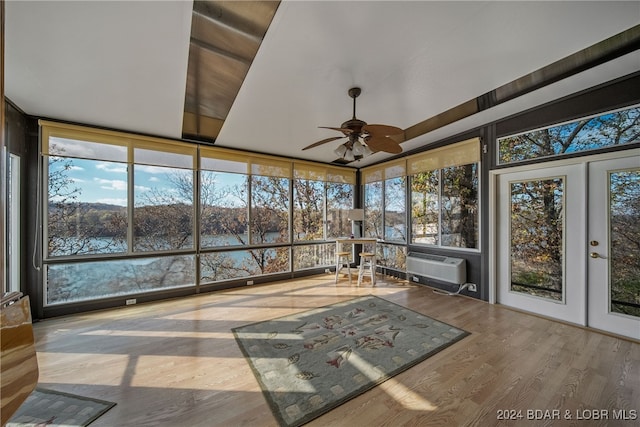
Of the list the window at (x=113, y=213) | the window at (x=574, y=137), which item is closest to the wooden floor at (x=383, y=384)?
the window at (x=113, y=213)

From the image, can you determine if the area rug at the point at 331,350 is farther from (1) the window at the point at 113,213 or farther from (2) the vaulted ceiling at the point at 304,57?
(2) the vaulted ceiling at the point at 304,57

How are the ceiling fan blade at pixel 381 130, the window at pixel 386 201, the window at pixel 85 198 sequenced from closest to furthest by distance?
the ceiling fan blade at pixel 381 130
the window at pixel 85 198
the window at pixel 386 201

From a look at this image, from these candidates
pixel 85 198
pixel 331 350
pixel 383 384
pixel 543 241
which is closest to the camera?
pixel 383 384

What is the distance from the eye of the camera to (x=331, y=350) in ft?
8.21

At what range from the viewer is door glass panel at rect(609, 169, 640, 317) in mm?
2604

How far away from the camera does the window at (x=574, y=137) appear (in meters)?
2.66

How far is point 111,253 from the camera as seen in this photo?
147 inches

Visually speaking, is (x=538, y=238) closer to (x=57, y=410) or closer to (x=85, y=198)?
(x=57, y=410)

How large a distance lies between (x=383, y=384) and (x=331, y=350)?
0.64 metres

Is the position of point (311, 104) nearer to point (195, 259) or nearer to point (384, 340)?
point (384, 340)

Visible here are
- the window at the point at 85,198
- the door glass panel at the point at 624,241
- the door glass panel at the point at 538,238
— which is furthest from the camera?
the window at the point at 85,198

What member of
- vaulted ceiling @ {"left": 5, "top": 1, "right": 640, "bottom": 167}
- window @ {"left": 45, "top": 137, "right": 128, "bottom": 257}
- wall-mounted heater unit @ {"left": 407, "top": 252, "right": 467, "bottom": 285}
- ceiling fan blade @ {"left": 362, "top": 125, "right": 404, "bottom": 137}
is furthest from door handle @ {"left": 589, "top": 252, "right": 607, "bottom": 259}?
window @ {"left": 45, "top": 137, "right": 128, "bottom": 257}

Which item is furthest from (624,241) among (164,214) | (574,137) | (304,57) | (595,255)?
(164,214)

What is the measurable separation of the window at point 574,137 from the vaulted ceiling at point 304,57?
43cm
